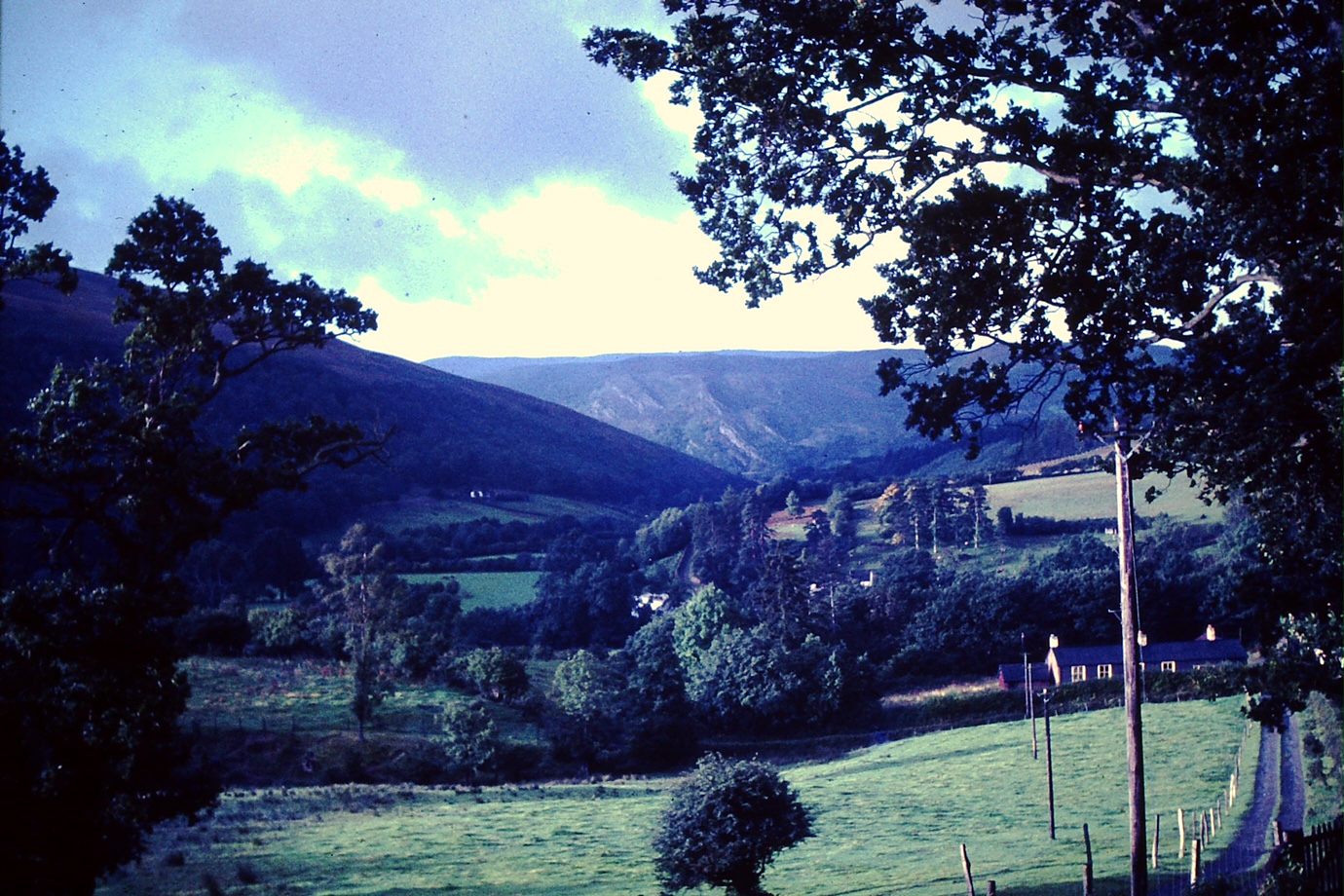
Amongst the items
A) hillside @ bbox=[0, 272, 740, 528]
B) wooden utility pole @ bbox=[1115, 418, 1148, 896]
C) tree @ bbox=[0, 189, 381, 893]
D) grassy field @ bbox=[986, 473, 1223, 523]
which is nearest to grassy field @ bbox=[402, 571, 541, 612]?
hillside @ bbox=[0, 272, 740, 528]

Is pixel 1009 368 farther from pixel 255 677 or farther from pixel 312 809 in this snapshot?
pixel 255 677

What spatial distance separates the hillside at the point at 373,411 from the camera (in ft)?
348

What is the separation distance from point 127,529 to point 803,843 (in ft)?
85.2

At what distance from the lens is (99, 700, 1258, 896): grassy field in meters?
26.1

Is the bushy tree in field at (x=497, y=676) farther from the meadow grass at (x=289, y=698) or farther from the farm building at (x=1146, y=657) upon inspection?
the farm building at (x=1146, y=657)

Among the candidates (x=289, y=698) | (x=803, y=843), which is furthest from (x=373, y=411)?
(x=803, y=843)

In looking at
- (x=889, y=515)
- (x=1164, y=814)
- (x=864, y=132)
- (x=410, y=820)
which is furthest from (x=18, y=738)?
(x=889, y=515)

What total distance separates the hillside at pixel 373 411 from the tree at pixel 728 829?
5830 cm

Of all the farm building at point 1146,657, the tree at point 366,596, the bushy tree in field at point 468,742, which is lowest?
the bushy tree in field at point 468,742

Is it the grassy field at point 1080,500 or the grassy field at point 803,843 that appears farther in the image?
the grassy field at point 1080,500

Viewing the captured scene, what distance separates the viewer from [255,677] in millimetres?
62875

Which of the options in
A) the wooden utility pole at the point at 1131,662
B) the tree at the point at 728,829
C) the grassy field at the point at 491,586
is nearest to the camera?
the wooden utility pole at the point at 1131,662

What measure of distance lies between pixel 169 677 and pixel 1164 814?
3015 centimetres

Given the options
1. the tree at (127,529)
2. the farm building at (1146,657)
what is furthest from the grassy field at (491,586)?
the tree at (127,529)
